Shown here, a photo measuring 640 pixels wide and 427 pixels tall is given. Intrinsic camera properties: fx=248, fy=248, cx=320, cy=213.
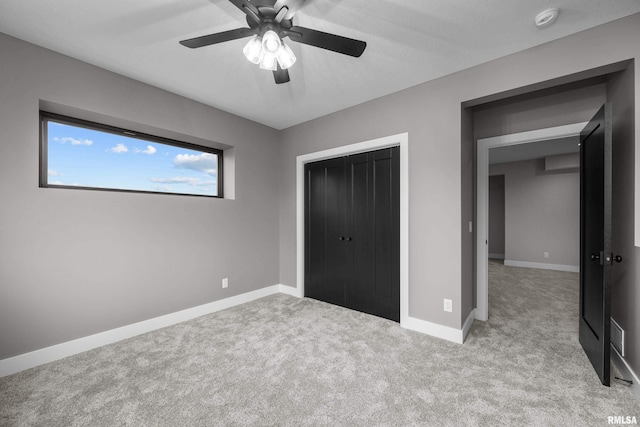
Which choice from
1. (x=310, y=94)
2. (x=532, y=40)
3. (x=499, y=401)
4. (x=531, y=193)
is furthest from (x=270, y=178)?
(x=531, y=193)

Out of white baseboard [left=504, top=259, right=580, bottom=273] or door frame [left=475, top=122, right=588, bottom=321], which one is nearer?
door frame [left=475, top=122, right=588, bottom=321]

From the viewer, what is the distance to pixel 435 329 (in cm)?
242

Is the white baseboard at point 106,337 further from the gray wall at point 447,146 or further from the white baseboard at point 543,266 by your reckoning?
the white baseboard at point 543,266

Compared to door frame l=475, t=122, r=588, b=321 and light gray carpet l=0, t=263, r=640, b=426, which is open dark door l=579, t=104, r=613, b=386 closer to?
light gray carpet l=0, t=263, r=640, b=426

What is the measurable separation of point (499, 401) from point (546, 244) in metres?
Answer: 5.67

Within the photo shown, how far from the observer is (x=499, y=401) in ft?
5.07

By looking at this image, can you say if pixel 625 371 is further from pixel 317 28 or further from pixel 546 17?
pixel 317 28

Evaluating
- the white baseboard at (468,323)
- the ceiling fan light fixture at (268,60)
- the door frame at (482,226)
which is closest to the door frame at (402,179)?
the white baseboard at (468,323)

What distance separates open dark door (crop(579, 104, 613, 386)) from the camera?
1.64 metres

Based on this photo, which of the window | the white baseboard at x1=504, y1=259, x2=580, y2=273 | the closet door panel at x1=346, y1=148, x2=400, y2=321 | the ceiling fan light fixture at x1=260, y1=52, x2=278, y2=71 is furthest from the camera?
the white baseboard at x1=504, y1=259, x2=580, y2=273

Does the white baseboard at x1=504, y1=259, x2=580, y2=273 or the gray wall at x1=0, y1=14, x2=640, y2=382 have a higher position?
the gray wall at x1=0, y1=14, x2=640, y2=382

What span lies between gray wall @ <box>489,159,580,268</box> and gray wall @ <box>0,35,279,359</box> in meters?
6.27

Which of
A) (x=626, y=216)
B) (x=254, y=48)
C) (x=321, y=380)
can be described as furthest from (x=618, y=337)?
(x=254, y=48)

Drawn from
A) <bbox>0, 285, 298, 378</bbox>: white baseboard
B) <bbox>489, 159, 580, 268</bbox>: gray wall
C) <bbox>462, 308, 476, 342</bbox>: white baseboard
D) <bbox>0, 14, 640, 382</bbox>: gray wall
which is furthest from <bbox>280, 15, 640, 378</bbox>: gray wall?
<bbox>489, 159, 580, 268</bbox>: gray wall
